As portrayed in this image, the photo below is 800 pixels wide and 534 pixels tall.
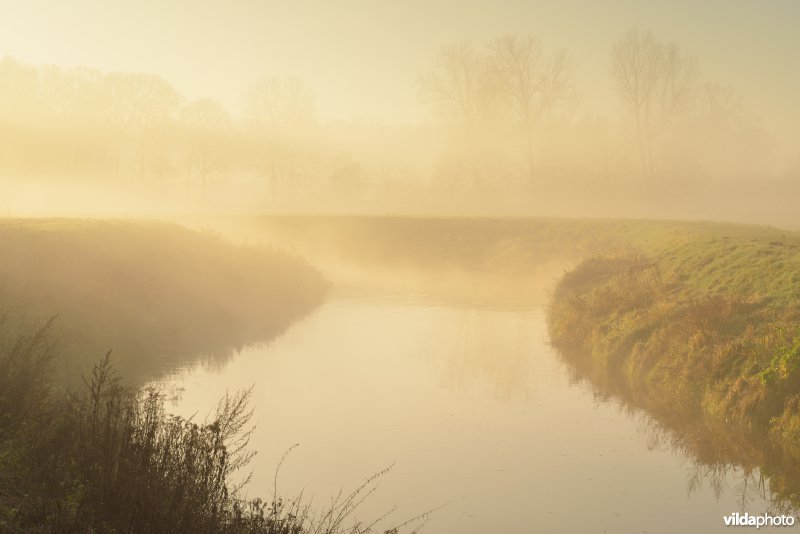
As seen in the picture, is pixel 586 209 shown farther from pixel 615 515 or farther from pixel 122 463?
pixel 122 463

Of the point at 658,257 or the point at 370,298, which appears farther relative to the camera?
the point at 370,298

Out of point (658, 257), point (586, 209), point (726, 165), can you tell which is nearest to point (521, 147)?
point (586, 209)

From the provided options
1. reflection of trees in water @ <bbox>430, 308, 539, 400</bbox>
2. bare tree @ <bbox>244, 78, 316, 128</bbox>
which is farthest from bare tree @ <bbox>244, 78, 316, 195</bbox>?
reflection of trees in water @ <bbox>430, 308, 539, 400</bbox>

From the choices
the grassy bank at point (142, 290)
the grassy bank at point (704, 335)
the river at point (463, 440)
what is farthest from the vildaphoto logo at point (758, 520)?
the grassy bank at point (142, 290)

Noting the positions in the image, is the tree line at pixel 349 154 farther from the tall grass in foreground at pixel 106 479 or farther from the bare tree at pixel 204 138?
the tall grass in foreground at pixel 106 479

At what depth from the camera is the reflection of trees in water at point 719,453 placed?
13867 mm

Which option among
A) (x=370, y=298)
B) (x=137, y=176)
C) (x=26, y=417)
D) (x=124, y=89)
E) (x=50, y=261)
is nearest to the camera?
(x=26, y=417)

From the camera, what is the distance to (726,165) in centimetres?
9162

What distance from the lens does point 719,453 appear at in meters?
15.8

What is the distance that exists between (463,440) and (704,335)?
7.83m

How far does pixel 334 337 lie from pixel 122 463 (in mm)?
20756

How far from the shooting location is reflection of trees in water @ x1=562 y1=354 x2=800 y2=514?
1387 centimetres

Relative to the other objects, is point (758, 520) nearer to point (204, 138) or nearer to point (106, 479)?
point (106, 479)

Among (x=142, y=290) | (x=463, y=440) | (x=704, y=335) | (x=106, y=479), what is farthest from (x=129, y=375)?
(x=704, y=335)
